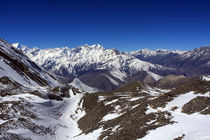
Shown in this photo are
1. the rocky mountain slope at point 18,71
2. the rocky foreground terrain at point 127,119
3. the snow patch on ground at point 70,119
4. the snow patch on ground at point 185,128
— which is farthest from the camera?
the rocky mountain slope at point 18,71

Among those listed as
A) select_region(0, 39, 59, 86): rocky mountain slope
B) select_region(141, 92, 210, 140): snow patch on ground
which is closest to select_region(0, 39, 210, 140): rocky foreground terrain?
select_region(141, 92, 210, 140): snow patch on ground

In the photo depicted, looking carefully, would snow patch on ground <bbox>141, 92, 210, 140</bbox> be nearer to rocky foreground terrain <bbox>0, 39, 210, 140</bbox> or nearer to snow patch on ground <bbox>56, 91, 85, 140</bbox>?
rocky foreground terrain <bbox>0, 39, 210, 140</bbox>

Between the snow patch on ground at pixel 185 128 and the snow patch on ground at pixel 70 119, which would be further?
the snow patch on ground at pixel 70 119

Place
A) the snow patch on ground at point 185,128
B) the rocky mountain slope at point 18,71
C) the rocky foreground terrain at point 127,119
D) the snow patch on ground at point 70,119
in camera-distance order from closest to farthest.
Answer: the snow patch on ground at point 185,128 → the rocky foreground terrain at point 127,119 → the snow patch on ground at point 70,119 → the rocky mountain slope at point 18,71

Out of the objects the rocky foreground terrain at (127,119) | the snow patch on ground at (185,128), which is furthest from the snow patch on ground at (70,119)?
the snow patch on ground at (185,128)

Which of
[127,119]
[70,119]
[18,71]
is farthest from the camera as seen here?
[18,71]

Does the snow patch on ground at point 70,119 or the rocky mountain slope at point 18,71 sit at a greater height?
the rocky mountain slope at point 18,71

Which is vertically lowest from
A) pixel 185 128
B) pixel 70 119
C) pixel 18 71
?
pixel 185 128

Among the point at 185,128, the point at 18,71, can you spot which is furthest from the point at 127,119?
the point at 18,71

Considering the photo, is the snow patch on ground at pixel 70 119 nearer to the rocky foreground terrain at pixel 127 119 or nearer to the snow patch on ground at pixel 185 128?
the rocky foreground terrain at pixel 127 119

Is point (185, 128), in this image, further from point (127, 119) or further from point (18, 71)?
point (18, 71)

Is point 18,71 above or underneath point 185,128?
above

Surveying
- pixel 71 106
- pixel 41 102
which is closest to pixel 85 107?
pixel 71 106
